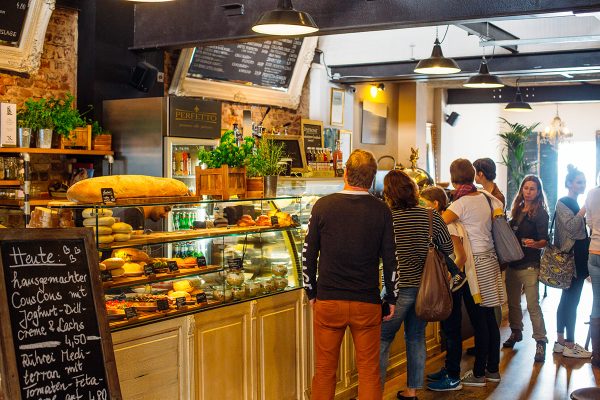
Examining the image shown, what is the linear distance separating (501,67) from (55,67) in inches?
214

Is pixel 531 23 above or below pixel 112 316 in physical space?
above

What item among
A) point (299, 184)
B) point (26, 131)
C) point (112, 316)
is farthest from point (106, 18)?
point (112, 316)

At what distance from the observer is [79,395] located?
313cm

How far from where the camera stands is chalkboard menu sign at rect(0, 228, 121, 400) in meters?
2.93

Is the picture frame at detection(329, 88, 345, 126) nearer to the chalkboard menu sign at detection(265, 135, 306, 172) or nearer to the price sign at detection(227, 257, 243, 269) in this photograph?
the chalkboard menu sign at detection(265, 135, 306, 172)

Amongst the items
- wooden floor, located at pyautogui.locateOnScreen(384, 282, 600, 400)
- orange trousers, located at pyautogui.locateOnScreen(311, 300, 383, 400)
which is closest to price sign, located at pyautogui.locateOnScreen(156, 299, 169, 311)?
orange trousers, located at pyautogui.locateOnScreen(311, 300, 383, 400)

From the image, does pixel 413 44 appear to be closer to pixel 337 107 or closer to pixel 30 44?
pixel 337 107

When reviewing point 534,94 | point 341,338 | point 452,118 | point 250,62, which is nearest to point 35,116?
point 250,62

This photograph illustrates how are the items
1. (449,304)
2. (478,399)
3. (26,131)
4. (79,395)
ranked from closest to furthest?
(79,395) < (449,304) < (478,399) < (26,131)

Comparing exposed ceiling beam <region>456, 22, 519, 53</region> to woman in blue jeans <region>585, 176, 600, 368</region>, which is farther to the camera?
exposed ceiling beam <region>456, 22, 519, 53</region>

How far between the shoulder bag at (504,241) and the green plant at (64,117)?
3254 mm

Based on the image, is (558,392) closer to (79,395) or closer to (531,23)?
(79,395)

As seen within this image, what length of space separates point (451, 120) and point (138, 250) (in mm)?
11506

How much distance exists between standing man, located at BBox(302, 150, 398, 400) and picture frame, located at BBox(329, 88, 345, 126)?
5850mm
